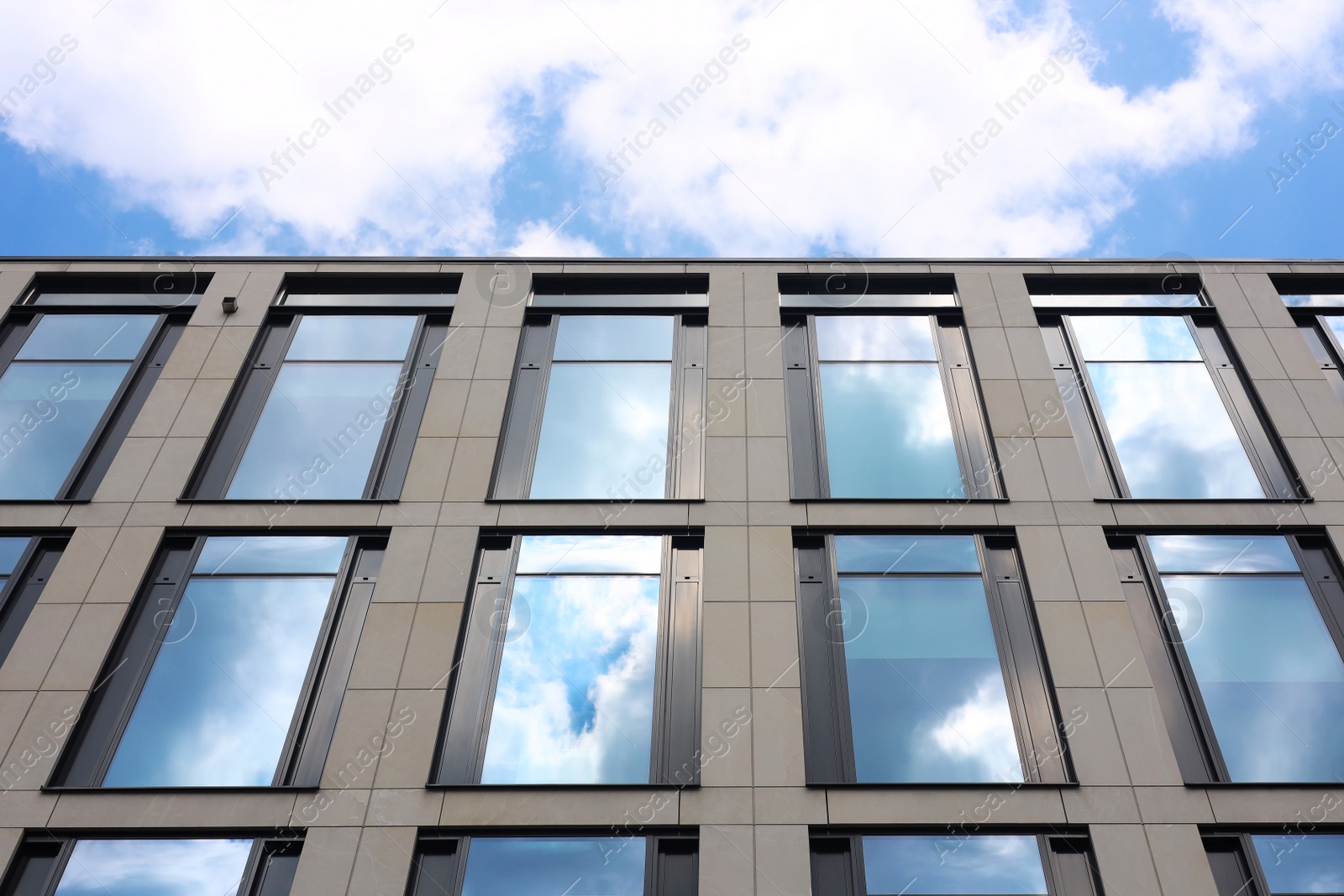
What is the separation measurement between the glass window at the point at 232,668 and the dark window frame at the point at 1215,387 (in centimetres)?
1354

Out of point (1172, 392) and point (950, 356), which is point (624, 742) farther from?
point (1172, 392)

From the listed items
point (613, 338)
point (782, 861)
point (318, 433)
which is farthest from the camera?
point (613, 338)

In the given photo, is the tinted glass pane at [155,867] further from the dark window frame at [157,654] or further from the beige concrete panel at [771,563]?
the beige concrete panel at [771,563]

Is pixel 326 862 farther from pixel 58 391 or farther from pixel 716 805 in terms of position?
pixel 58 391

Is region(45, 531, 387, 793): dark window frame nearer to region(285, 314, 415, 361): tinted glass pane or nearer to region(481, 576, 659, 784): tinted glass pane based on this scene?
region(481, 576, 659, 784): tinted glass pane

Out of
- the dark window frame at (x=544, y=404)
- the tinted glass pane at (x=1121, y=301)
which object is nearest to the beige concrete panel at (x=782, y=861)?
the dark window frame at (x=544, y=404)

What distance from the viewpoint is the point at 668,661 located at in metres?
15.7

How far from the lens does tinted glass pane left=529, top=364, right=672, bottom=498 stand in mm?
18250

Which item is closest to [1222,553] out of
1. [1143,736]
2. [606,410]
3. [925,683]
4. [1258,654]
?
[1258,654]

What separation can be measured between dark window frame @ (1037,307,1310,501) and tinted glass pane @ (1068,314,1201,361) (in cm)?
12

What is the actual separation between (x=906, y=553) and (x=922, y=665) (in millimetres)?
2177

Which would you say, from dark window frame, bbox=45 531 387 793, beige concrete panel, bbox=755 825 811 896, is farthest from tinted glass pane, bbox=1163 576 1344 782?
dark window frame, bbox=45 531 387 793

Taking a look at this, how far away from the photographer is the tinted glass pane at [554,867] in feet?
43.7

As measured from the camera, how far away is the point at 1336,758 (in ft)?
46.9
